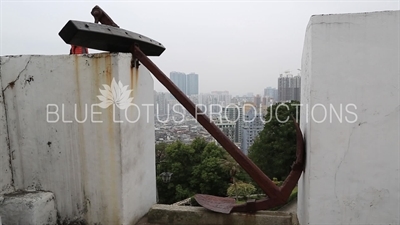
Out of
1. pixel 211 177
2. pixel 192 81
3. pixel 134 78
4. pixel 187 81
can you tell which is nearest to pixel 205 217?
pixel 134 78

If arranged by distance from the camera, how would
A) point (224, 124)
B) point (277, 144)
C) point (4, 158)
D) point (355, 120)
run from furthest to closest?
point (277, 144), point (224, 124), point (4, 158), point (355, 120)

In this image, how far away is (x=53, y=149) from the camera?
2611mm

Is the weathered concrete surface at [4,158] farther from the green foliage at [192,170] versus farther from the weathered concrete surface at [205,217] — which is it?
the green foliage at [192,170]

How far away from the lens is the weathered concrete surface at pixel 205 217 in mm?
2523

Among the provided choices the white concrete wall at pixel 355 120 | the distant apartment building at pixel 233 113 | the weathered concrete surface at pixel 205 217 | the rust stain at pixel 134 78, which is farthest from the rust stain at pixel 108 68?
the distant apartment building at pixel 233 113

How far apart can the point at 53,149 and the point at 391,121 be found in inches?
104

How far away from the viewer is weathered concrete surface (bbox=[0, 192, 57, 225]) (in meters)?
2.42

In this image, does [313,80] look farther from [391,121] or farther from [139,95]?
[139,95]

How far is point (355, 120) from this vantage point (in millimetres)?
2045

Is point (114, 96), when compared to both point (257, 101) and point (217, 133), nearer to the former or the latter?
point (217, 133)

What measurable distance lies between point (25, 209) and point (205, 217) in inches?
58.1

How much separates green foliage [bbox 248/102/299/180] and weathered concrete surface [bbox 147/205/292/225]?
43.4 ft

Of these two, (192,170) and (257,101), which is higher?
(257,101)

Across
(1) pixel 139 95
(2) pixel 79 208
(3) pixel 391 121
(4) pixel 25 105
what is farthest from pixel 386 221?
(4) pixel 25 105
